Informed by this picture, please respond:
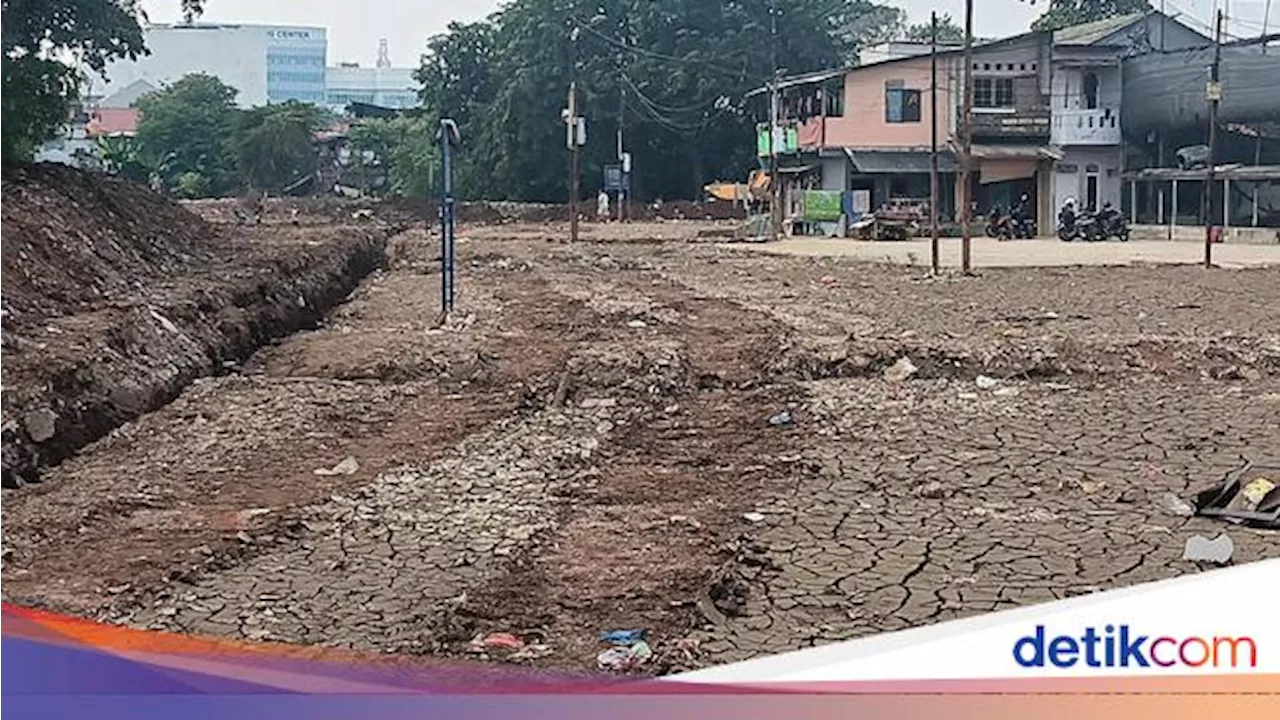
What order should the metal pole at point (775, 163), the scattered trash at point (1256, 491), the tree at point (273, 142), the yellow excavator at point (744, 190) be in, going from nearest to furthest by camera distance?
1. the scattered trash at point (1256, 491)
2. the metal pole at point (775, 163)
3. the yellow excavator at point (744, 190)
4. the tree at point (273, 142)

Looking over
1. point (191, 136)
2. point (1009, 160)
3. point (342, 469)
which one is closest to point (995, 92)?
point (1009, 160)

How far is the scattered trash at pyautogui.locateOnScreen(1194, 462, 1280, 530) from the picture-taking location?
6426 millimetres

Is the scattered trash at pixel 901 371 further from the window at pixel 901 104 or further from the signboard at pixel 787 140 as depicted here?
the signboard at pixel 787 140

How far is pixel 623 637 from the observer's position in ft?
16.8

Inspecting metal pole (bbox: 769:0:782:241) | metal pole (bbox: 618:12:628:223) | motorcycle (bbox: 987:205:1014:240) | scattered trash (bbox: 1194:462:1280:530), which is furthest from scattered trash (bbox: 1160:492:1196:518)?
metal pole (bbox: 618:12:628:223)

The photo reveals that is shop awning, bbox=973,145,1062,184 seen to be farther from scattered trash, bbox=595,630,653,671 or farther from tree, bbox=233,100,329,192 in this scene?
scattered trash, bbox=595,630,653,671

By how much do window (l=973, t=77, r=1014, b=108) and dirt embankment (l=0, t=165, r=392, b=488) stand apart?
831 inches

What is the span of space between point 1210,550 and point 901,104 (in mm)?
36513

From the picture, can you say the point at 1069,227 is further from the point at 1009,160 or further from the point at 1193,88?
the point at 1009,160

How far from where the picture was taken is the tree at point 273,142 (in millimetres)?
59031

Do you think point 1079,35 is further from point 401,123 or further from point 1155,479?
point 1155,479

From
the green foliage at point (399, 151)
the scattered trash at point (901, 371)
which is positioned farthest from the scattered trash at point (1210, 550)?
the green foliage at point (399, 151)

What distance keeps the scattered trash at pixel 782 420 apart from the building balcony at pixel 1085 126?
32578mm

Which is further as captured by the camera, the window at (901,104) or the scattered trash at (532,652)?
the window at (901,104)
